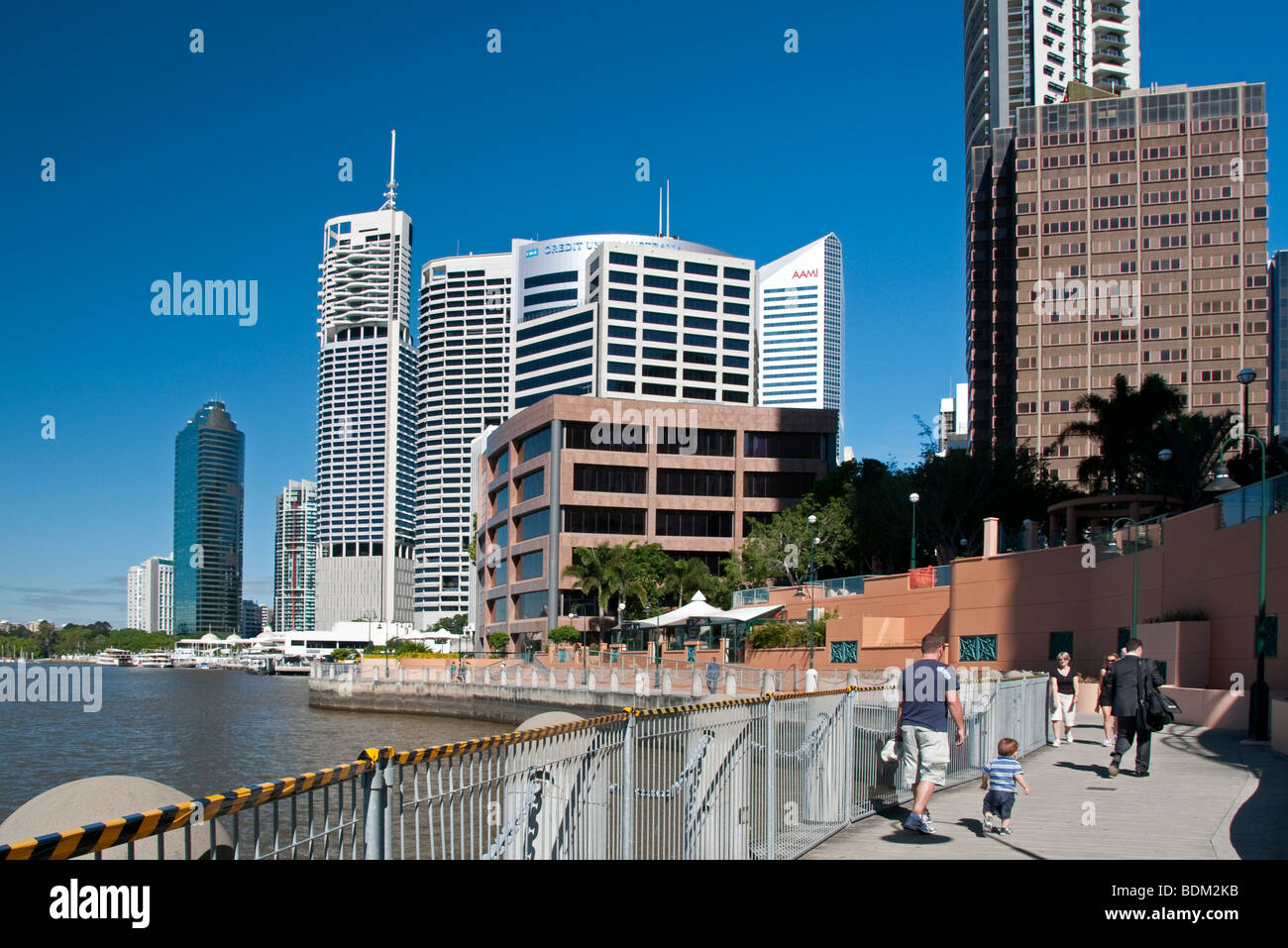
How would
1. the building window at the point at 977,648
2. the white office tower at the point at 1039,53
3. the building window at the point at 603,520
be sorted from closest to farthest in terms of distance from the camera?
the building window at the point at 977,648 → the building window at the point at 603,520 → the white office tower at the point at 1039,53

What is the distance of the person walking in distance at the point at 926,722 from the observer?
36.6ft

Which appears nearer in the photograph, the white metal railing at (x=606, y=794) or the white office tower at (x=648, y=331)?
the white metal railing at (x=606, y=794)

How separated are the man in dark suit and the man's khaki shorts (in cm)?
539

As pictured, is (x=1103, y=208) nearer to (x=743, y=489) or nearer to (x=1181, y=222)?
(x=1181, y=222)

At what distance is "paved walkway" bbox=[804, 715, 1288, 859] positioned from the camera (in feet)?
Result: 34.4

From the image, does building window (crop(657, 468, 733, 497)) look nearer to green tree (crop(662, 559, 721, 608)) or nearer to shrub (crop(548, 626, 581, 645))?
green tree (crop(662, 559, 721, 608))

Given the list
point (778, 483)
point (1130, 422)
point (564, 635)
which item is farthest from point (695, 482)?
point (1130, 422)

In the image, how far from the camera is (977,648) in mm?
46406
